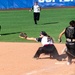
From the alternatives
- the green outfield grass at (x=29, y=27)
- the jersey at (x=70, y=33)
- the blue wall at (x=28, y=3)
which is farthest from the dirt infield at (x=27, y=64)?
the blue wall at (x=28, y=3)

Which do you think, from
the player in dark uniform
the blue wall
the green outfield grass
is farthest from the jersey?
the blue wall

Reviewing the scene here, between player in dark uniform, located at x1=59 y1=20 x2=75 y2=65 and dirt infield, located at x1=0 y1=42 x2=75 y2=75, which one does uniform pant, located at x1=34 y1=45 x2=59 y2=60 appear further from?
player in dark uniform, located at x1=59 y1=20 x2=75 y2=65

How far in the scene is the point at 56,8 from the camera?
49000mm

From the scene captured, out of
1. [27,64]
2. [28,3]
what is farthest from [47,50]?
[28,3]

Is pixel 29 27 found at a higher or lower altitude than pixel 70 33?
lower

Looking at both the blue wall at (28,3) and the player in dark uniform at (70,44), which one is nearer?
the player in dark uniform at (70,44)

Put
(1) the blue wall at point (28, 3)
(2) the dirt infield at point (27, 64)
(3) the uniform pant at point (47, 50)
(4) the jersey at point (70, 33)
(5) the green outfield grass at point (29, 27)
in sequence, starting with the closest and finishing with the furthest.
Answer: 1. (2) the dirt infield at point (27, 64)
2. (4) the jersey at point (70, 33)
3. (3) the uniform pant at point (47, 50)
4. (5) the green outfield grass at point (29, 27)
5. (1) the blue wall at point (28, 3)

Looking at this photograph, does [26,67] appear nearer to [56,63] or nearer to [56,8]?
[56,63]

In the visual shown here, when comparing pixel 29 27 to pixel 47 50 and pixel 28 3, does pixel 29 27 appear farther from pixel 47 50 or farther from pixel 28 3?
pixel 28 3

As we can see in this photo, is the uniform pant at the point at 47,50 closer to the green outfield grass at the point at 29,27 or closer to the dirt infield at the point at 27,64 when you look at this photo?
the dirt infield at the point at 27,64

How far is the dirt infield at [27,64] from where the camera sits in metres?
11.5

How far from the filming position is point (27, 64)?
505 inches

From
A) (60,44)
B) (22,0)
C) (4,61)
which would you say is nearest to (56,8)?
(22,0)

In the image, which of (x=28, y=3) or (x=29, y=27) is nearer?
(x=29, y=27)
